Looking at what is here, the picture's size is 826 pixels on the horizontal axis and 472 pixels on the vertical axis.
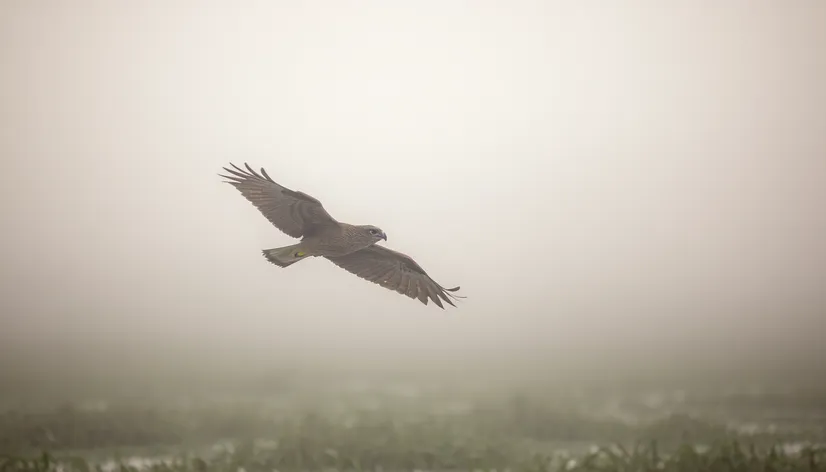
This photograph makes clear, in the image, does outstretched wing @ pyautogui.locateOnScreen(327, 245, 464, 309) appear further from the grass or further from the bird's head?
the grass

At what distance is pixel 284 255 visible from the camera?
27.2 ft

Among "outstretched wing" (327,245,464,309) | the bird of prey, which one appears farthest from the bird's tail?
"outstretched wing" (327,245,464,309)

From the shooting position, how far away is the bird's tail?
8273mm

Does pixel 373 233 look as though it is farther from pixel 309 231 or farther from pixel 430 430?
pixel 430 430

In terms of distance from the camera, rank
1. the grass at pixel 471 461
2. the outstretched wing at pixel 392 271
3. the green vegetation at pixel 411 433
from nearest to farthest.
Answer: the grass at pixel 471 461 → the green vegetation at pixel 411 433 → the outstretched wing at pixel 392 271

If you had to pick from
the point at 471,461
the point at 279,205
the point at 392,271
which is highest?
the point at 279,205

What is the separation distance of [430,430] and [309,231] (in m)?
2.68

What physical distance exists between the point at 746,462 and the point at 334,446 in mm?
4466

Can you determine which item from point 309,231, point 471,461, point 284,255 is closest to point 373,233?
point 309,231

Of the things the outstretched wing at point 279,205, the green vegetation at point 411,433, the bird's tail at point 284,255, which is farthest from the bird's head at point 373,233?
the green vegetation at point 411,433

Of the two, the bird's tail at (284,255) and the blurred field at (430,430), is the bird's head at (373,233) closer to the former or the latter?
the bird's tail at (284,255)

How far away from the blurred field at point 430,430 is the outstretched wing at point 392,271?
1.57 meters

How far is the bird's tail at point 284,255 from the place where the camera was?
827 centimetres

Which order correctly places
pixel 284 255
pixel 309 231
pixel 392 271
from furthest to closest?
pixel 392 271 → pixel 309 231 → pixel 284 255
